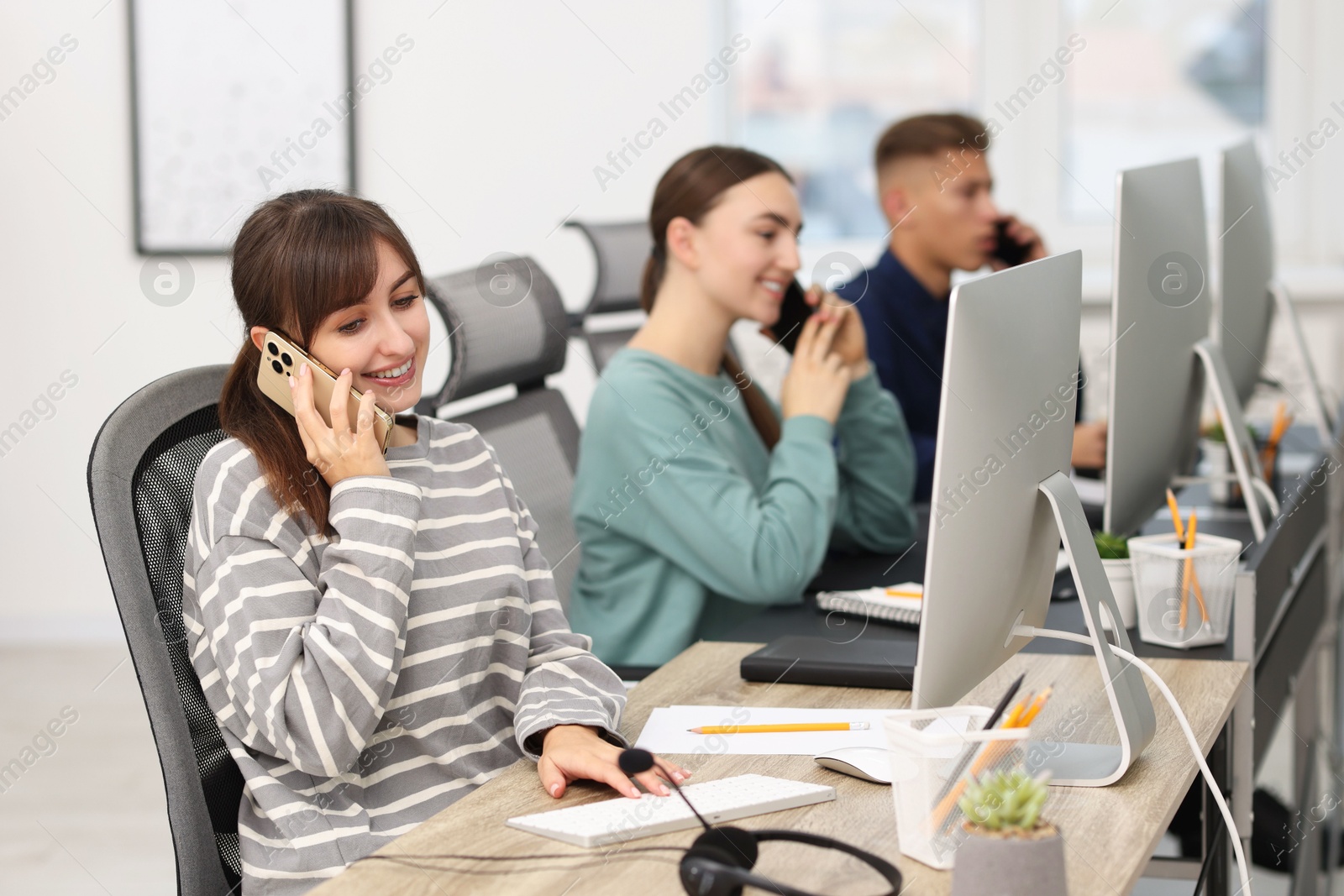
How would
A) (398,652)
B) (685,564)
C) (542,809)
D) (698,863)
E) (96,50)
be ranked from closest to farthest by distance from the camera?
1. (698,863)
2. (542,809)
3. (398,652)
4. (685,564)
5. (96,50)

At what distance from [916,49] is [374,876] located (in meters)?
3.35

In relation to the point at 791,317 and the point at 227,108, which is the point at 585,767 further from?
the point at 227,108

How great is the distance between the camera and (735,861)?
0.85 m

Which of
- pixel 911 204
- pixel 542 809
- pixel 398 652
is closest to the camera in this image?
pixel 542 809

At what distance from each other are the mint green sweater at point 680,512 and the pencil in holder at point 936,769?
814 mm

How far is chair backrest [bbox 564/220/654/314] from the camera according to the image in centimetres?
238

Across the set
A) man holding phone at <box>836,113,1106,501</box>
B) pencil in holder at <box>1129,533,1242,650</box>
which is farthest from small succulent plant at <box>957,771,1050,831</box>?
man holding phone at <box>836,113,1106,501</box>

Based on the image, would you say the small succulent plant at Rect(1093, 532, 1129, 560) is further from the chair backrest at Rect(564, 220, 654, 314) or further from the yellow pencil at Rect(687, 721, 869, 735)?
the chair backrest at Rect(564, 220, 654, 314)

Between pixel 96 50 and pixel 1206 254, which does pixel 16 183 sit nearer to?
pixel 96 50

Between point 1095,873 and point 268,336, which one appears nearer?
point 1095,873

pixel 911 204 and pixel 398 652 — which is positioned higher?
pixel 911 204

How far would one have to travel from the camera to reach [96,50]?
367 cm

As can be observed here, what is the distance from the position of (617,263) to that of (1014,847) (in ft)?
5.89

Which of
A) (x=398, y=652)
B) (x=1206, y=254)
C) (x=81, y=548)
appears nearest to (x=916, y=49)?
(x=1206, y=254)
